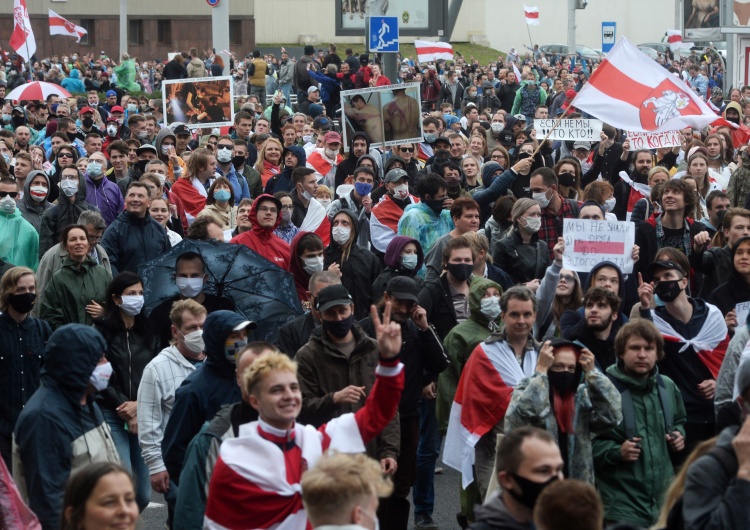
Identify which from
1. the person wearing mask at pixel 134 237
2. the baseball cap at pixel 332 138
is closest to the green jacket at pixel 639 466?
the person wearing mask at pixel 134 237

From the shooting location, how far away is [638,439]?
6.52 m

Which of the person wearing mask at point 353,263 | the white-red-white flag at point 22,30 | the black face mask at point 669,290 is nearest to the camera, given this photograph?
the black face mask at point 669,290

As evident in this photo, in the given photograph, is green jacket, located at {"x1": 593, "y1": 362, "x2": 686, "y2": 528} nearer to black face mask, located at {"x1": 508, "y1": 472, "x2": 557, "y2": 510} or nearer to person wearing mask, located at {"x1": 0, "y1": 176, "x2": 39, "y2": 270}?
black face mask, located at {"x1": 508, "y1": 472, "x2": 557, "y2": 510}

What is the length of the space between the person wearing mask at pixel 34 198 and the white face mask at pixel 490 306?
16.5ft

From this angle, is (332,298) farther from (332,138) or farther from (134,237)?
(332,138)

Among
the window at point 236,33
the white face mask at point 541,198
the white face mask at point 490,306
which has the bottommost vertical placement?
the white face mask at point 490,306

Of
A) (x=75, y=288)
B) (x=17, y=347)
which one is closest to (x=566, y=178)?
(x=75, y=288)

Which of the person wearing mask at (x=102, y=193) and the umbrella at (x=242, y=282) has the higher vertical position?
the person wearing mask at (x=102, y=193)

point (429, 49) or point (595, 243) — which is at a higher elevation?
point (429, 49)

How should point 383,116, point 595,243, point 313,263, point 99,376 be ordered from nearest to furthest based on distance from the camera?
point 99,376 → point 595,243 → point 313,263 → point 383,116

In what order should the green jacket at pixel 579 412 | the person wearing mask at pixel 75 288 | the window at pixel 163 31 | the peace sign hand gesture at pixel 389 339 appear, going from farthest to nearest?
the window at pixel 163 31 → the person wearing mask at pixel 75 288 → the green jacket at pixel 579 412 → the peace sign hand gesture at pixel 389 339

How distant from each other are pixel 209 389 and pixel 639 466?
213 centimetres

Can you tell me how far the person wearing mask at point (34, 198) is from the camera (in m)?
11.5

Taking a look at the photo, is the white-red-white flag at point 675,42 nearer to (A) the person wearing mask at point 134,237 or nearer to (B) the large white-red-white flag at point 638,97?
(B) the large white-red-white flag at point 638,97
